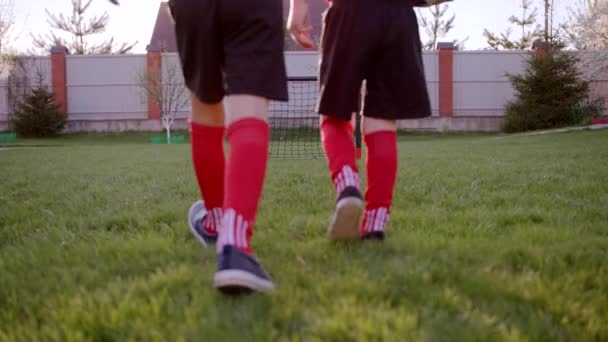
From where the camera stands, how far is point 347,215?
194 cm

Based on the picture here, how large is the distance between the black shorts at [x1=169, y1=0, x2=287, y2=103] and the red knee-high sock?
587 millimetres

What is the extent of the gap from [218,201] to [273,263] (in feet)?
1.29

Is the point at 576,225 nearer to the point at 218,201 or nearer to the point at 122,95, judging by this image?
the point at 218,201

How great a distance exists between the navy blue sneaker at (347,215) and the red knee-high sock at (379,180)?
10cm

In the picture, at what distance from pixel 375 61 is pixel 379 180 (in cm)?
50

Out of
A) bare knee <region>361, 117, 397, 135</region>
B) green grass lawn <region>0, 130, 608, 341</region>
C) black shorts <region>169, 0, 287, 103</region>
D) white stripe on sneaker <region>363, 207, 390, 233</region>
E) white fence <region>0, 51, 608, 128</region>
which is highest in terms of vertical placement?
white fence <region>0, 51, 608, 128</region>

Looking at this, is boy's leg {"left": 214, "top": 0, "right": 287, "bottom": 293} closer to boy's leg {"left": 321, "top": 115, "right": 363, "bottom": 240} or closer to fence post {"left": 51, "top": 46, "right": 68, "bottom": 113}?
boy's leg {"left": 321, "top": 115, "right": 363, "bottom": 240}

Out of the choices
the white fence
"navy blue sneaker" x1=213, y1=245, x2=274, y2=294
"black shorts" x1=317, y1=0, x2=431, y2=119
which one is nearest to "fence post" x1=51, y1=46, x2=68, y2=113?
the white fence

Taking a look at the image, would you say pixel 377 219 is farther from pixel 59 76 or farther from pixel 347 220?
pixel 59 76

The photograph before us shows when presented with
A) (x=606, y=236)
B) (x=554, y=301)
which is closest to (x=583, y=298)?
(x=554, y=301)

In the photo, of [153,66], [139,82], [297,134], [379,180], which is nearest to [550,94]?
[297,134]

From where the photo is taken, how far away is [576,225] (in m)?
2.38

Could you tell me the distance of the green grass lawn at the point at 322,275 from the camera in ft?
3.99

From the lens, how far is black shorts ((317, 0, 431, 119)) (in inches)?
80.4
